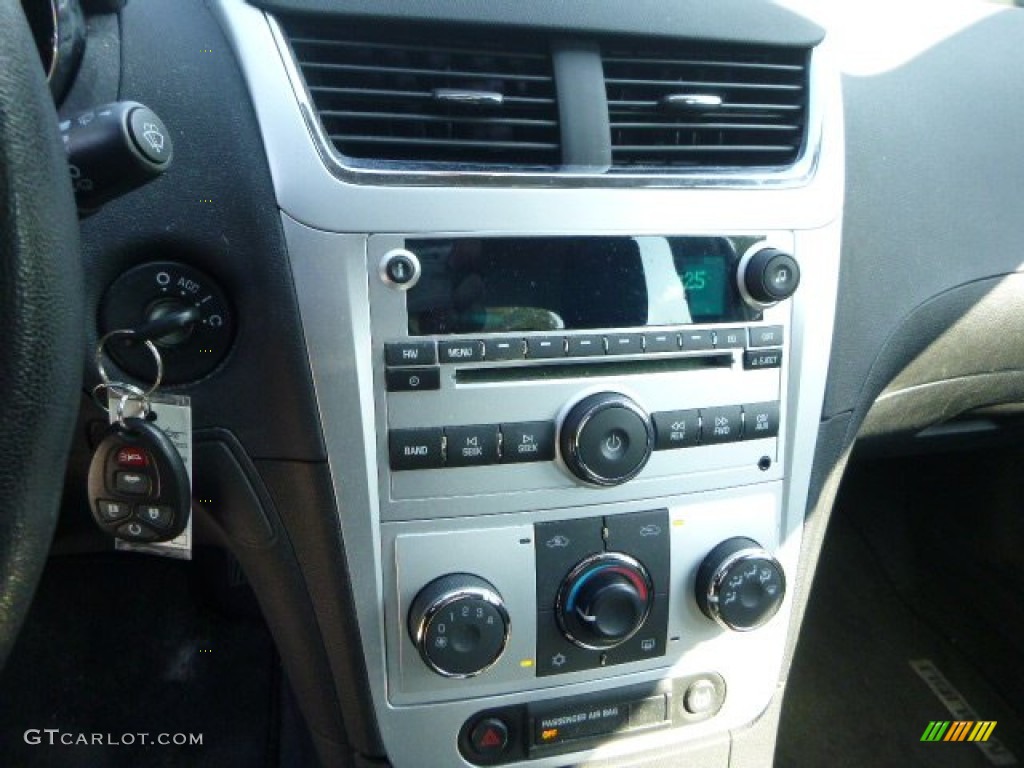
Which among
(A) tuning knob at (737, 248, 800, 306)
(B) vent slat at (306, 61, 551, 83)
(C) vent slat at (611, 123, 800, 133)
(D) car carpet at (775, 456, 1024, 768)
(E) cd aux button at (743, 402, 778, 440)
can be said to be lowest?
(D) car carpet at (775, 456, 1024, 768)

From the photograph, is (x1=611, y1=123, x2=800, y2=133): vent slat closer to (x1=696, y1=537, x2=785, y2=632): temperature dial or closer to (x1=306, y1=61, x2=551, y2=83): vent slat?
(x1=306, y1=61, x2=551, y2=83): vent slat

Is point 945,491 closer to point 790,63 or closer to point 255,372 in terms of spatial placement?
point 790,63

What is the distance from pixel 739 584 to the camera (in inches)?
41.8

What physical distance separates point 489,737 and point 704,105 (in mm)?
751

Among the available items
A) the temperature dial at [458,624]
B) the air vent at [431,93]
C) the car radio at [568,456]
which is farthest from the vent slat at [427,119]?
the temperature dial at [458,624]

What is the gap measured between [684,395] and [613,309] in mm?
126

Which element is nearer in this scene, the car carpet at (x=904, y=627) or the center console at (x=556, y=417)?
the center console at (x=556, y=417)

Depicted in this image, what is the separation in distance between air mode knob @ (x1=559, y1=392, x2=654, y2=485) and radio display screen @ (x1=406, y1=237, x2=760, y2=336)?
3.3 inches

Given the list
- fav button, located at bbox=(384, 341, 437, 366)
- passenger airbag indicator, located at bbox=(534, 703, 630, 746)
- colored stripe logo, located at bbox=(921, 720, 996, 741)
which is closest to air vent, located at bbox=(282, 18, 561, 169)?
fav button, located at bbox=(384, 341, 437, 366)

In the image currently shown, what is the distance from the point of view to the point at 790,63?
1.08m

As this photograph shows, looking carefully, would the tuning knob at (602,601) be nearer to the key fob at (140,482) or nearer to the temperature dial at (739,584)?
the temperature dial at (739,584)

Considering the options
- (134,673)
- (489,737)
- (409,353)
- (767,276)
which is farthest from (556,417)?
(134,673)

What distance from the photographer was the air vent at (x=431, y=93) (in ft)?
3.00

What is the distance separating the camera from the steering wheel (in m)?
0.57
